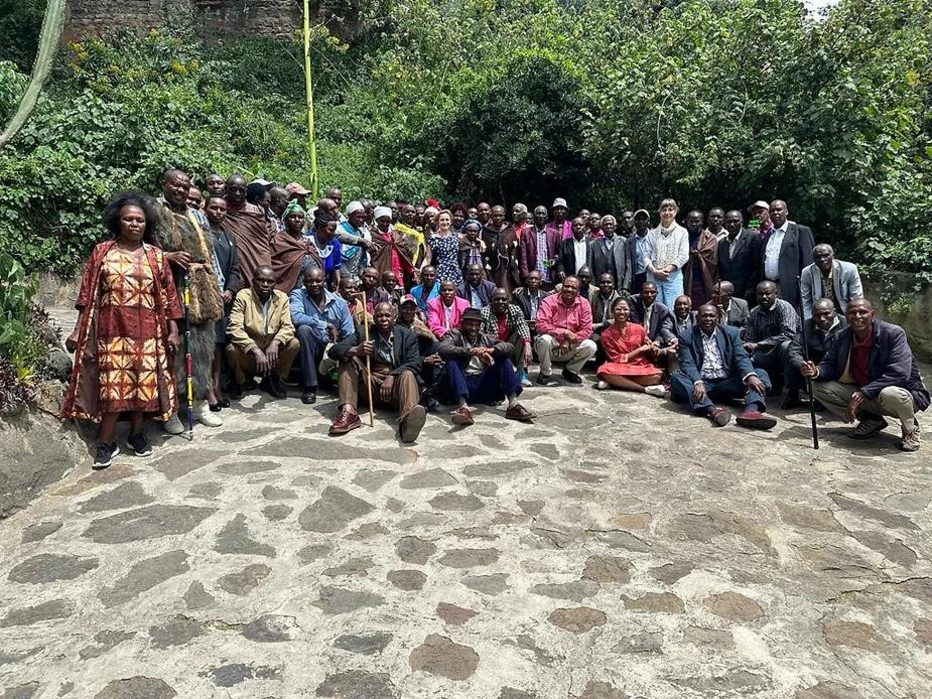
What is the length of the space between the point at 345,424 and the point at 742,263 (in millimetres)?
4914

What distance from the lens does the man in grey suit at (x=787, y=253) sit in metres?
7.33

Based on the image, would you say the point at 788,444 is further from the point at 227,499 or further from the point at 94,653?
the point at 94,653

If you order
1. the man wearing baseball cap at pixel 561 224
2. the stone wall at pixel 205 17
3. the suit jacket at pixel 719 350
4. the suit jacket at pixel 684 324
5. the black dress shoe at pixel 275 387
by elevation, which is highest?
the stone wall at pixel 205 17

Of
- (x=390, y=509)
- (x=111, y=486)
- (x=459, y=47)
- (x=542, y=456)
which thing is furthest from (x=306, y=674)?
(x=459, y=47)

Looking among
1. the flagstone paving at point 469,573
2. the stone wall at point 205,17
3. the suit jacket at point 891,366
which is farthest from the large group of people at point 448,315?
the stone wall at point 205,17

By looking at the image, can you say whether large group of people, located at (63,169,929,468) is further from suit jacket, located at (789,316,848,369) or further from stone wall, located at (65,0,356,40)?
stone wall, located at (65,0,356,40)

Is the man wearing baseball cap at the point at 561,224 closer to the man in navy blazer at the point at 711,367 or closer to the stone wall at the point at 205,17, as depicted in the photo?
the man in navy blazer at the point at 711,367

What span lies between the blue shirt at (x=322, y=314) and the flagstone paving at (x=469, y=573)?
1.34 metres

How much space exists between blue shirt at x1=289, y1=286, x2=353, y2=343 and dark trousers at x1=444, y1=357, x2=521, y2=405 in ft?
3.83

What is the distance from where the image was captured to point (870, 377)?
220 inches

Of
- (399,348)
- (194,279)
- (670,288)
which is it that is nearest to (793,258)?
(670,288)

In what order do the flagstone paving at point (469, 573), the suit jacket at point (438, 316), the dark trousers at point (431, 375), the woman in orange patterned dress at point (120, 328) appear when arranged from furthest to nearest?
the suit jacket at point (438, 316)
the dark trousers at point (431, 375)
the woman in orange patterned dress at point (120, 328)
the flagstone paving at point (469, 573)

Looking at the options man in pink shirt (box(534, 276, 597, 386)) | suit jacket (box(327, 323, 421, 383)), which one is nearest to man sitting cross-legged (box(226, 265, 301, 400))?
suit jacket (box(327, 323, 421, 383))

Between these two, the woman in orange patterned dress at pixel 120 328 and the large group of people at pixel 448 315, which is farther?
the large group of people at pixel 448 315
